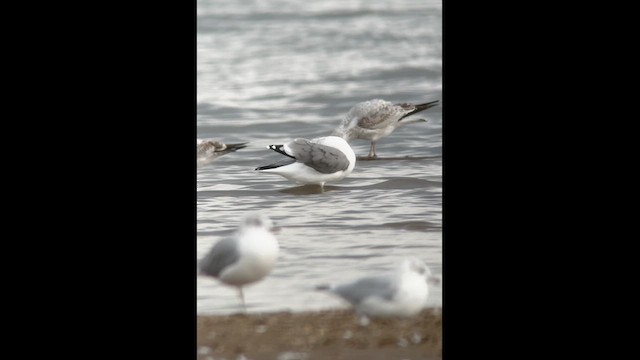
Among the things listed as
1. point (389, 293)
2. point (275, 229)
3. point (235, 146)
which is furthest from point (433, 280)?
point (235, 146)

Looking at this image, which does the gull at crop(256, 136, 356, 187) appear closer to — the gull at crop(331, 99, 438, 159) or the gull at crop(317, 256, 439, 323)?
the gull at crop(331, 99, 438, 159)

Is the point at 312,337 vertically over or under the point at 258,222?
under

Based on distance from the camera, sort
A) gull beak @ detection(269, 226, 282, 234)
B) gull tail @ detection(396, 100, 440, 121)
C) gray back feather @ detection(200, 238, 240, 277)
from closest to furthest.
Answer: gray back feather @ detection(200, 238, 240, 277), gull beak @ detection(269, 226, 282, 234), gull tail @ detection(396, 100, 440, 121)

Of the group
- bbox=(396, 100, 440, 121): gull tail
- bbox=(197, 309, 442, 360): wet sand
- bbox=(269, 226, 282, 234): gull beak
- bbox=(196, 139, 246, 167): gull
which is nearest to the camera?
bbox=(197, 309, 442, 360): wet sand

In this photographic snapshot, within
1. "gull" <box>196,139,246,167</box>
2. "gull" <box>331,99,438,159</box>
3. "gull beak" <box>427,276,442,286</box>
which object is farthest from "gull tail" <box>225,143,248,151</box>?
"gull beak" <box>427,276,442,286</box>

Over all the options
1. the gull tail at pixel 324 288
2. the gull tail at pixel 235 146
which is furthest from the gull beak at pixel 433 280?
the gull tail at pixel 235 146

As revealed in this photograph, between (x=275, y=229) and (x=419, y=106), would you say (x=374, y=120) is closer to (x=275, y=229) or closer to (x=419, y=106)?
(x=419, y=106)

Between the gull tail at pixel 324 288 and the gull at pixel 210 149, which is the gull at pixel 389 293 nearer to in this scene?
the gull tail at pixel 324 288

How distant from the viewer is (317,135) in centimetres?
429

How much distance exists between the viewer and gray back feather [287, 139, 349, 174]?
4152mm

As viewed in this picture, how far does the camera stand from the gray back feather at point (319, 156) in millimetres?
4152

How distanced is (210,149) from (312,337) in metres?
0.74

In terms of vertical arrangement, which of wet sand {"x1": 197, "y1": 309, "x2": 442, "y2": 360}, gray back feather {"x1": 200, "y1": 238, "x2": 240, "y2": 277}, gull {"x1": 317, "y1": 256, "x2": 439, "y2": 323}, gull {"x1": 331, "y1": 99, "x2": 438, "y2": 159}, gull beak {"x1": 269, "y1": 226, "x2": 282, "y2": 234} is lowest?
wet sand {"x1": 197, "y1": 309, "x2": 442, "y2": 360}

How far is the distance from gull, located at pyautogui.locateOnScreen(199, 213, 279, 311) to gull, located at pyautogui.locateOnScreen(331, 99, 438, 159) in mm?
483
